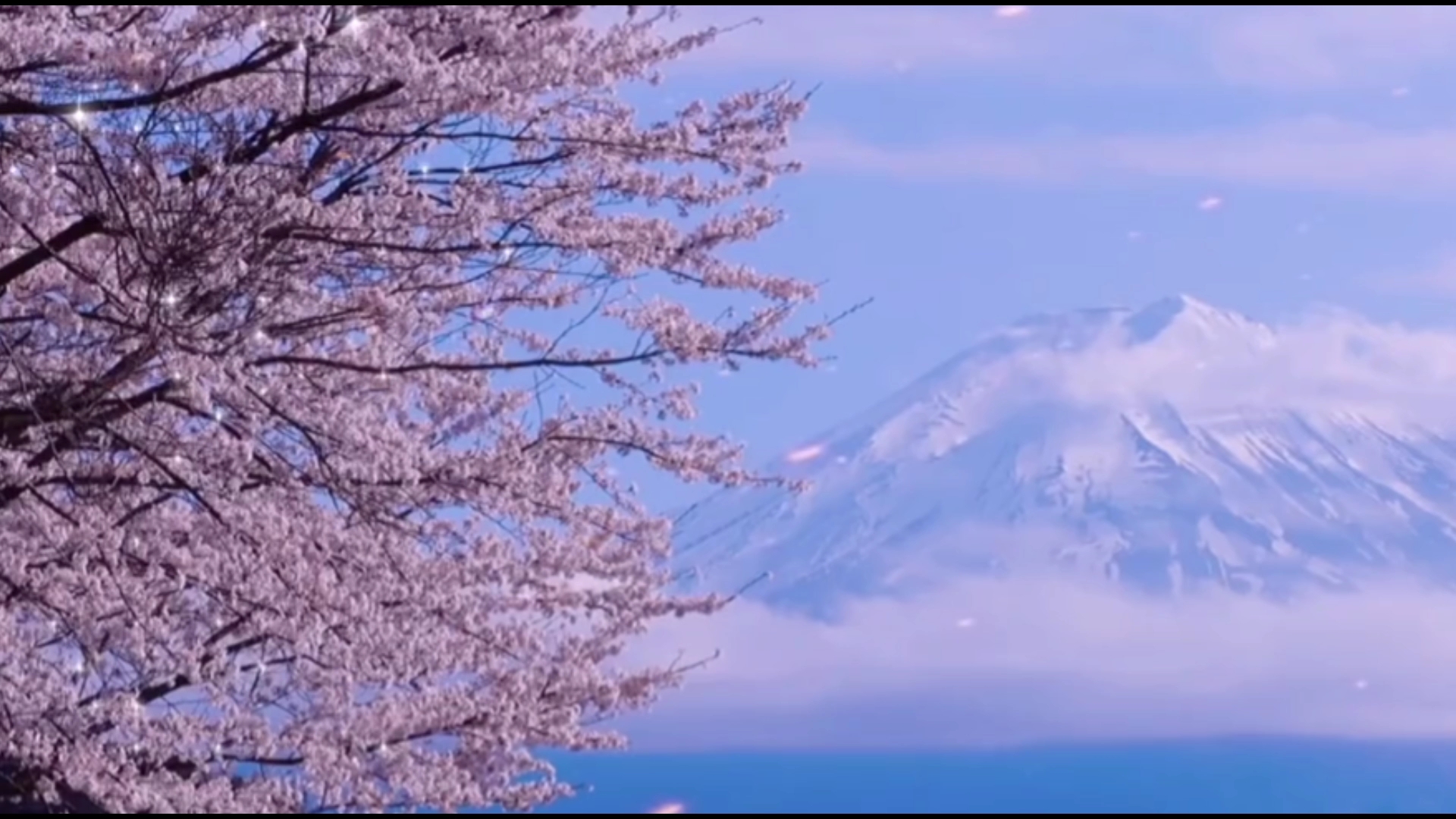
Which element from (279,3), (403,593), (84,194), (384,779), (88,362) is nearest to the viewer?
(279,3)

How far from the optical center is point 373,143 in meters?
5.80

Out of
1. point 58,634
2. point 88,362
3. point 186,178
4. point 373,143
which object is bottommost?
point 58,634

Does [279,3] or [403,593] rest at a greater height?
[279,3]

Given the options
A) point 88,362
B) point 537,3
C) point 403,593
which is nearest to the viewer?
point 537,3

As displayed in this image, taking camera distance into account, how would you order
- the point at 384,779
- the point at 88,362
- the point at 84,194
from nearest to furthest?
the point at 84,194
the point at 88,362
the point at 384,779

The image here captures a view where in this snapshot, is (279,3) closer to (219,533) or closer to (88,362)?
(88,362)

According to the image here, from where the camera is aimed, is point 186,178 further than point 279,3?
Yes

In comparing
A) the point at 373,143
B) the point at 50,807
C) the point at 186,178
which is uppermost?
the point at 373,143

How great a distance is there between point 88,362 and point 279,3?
157 cm

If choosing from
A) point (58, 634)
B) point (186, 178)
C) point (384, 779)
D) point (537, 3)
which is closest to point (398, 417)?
point (384, 779)

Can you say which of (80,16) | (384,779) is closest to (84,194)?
(80,16)

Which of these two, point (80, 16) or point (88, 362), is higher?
point (80, 16)

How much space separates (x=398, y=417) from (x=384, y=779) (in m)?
1.54

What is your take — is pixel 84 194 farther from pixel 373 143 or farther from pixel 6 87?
pixel 373 143
